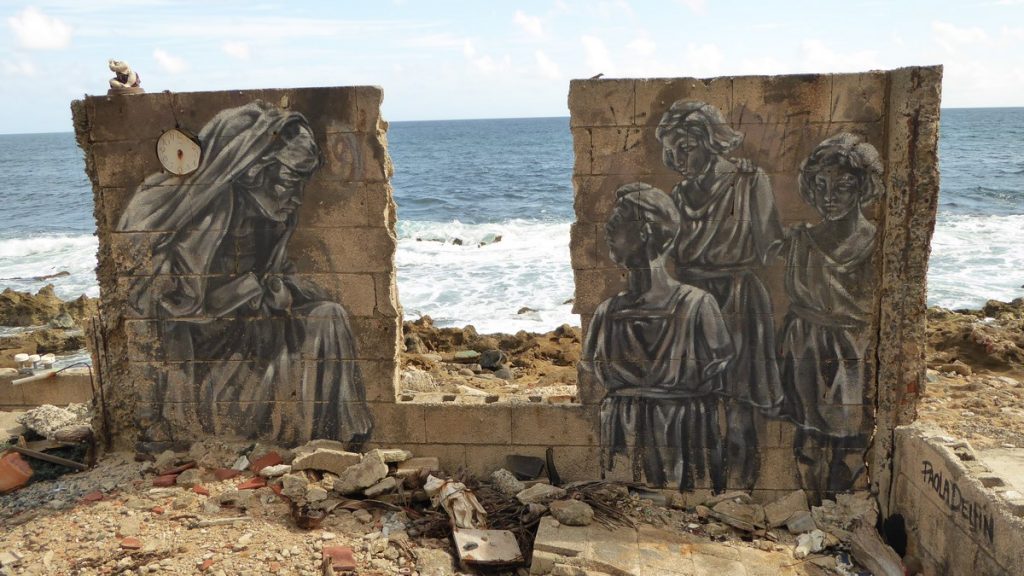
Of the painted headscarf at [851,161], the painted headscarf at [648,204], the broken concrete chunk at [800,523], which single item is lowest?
the broken concrete chunk at [800,523]

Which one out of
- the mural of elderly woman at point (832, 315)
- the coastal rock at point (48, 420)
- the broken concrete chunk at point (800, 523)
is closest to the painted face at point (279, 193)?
the coastal rock at point (48, 420)

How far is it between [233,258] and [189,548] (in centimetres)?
243

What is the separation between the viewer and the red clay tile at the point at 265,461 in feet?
24.2

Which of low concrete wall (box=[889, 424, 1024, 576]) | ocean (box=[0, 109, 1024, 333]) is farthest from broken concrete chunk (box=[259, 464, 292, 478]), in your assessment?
ocean (box=[0, 109, 1024, 333])

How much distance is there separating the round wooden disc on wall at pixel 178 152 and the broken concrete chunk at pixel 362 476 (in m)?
2.89

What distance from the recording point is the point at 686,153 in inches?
266

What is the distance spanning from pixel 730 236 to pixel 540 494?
2.64 meters

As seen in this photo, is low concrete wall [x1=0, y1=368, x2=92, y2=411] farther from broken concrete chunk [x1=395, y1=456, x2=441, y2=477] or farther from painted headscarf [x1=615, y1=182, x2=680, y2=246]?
painted headscarf [x1=615, y1=182, x2=680, y2=246]

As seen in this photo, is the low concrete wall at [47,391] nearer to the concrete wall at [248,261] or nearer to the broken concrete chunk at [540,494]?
the concrete wall at [248,261]

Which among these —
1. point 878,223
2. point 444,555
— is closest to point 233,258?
point 444,555

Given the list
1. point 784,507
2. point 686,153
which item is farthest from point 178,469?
point 784,507

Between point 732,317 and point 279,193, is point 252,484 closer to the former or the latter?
point 279,193

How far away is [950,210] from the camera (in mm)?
28859

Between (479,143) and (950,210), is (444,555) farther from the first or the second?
(479,143)
